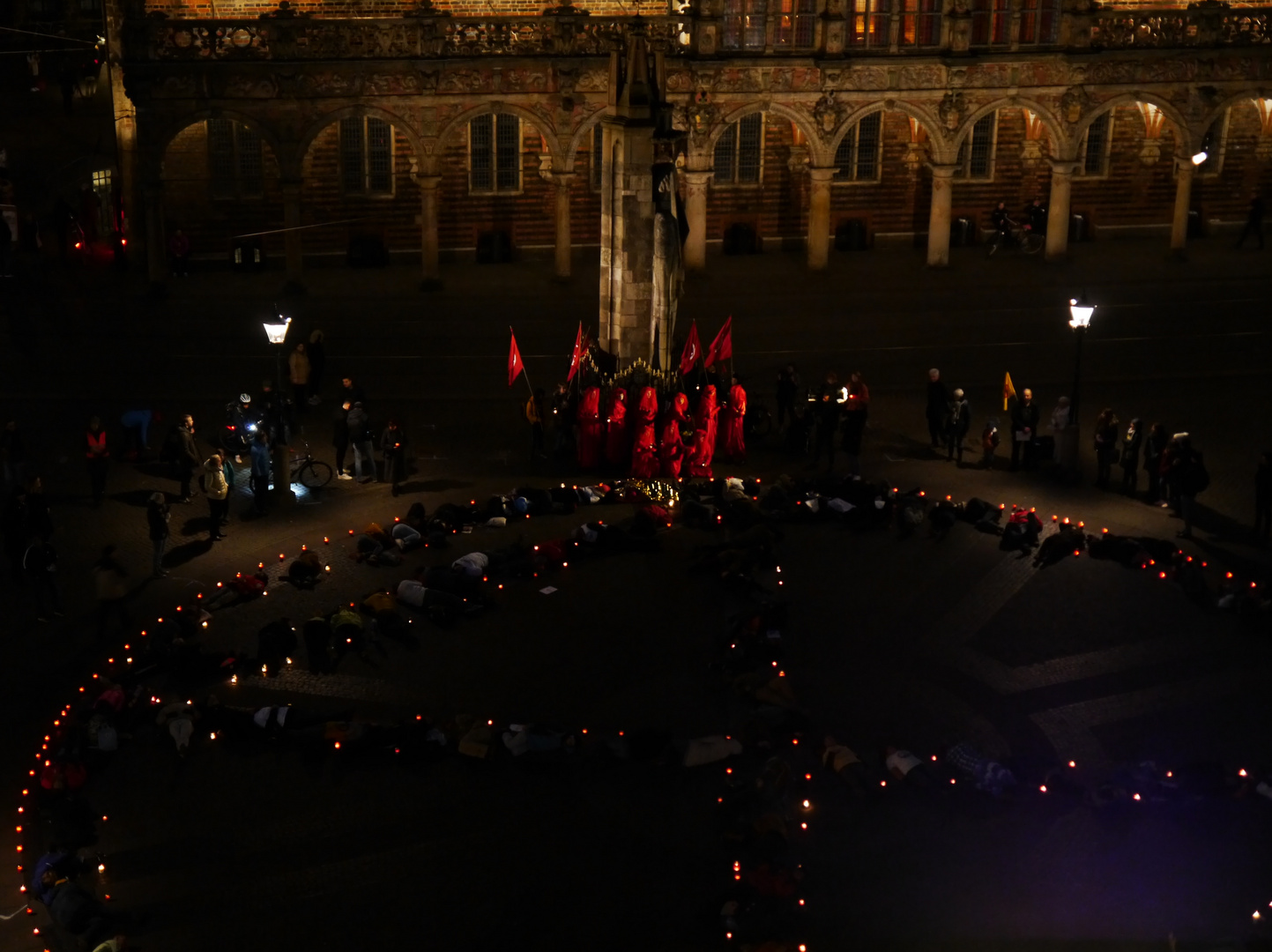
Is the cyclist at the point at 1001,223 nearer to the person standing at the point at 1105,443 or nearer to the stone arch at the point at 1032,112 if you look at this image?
the stone arch at the point at 1032,112

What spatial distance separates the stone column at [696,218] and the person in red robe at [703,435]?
11267mm

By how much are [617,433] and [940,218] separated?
14.3 metres

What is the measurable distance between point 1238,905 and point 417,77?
25449mm

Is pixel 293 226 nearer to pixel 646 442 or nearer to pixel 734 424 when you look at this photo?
pixel 734 424

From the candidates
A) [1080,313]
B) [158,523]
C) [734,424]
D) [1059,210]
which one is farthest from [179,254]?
[1080,313]

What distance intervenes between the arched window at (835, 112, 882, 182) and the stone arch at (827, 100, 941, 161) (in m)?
2.66

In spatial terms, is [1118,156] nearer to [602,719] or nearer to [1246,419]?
[1246,419]

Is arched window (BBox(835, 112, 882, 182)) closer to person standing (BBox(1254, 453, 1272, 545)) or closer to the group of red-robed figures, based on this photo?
the group of red-robed figures

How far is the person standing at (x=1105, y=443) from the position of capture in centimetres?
2828

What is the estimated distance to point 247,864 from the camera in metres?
18.0

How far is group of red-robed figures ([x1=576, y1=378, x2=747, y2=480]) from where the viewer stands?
2831cm

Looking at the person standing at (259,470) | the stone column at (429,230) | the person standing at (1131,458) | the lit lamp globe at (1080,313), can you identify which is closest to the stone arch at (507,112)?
the stone column at (429,230)

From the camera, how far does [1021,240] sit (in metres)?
42.2

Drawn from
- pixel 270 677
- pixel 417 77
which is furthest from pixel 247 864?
pixel 417 77
